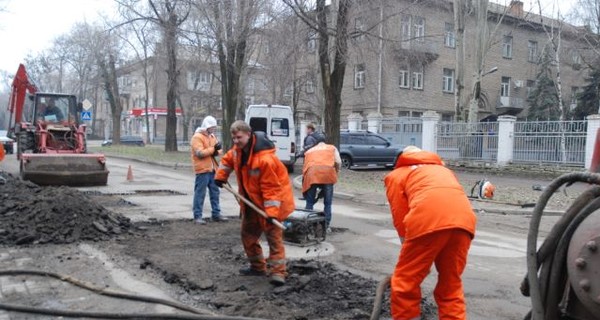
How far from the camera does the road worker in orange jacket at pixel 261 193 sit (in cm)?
551

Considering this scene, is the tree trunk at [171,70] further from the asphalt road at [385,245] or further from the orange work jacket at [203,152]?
the orange work jacket at [203,152]

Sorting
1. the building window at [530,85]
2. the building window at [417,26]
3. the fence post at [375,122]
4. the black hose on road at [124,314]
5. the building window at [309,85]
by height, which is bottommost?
the black hose on road at [124,314]

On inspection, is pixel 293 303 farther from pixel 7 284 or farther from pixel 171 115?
pixel 171 115

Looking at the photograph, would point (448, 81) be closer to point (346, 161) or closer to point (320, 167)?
point (346, 161)

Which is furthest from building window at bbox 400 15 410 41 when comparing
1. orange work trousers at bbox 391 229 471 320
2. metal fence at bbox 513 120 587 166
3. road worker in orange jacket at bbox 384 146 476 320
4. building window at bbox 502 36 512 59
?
building window at bbox 502 36 512 59

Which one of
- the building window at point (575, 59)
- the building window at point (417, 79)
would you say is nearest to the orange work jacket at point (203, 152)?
the building window at point (417, 79)

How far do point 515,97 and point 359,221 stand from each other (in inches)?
1424

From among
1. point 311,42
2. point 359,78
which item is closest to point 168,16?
point 311,42

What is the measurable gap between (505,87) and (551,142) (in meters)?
22.5

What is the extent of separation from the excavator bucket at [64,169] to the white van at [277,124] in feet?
21.2

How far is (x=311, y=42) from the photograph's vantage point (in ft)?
68.8

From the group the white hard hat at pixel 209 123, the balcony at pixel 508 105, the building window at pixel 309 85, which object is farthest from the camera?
the balcony at pixel 508 105

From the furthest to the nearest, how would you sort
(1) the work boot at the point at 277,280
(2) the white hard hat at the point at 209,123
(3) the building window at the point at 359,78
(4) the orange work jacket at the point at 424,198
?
1. (3) the building window at the point at 359,78
2. (2) the white hard hat at the point at 209,123
3. (1) the work boot at the point at 277,280
4. (4) the orange work jacket at the point at 424,198

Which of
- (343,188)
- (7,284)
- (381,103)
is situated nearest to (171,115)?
(381,103)
